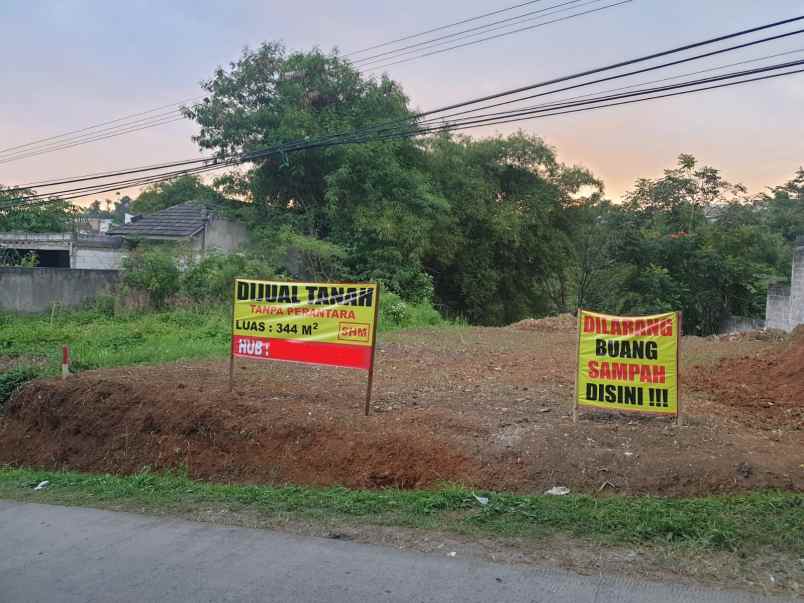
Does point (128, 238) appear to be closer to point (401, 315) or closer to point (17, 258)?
point (17, 258)

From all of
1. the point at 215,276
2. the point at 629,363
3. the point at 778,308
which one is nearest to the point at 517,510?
the point at 629,363

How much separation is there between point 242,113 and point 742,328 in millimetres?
20157

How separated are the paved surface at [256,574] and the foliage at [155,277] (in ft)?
50.3

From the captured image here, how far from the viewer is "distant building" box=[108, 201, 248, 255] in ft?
80.4

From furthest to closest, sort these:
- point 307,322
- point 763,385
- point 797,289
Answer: point 797,289, point 763,385, point 307,322

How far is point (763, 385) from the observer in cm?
1073

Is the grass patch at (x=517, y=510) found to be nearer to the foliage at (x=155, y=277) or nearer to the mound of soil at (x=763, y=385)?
the mound of soil at (x=763, y=385)

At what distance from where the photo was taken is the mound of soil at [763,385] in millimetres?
8688

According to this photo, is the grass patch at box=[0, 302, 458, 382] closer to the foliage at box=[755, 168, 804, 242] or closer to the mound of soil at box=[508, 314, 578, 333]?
the mound of soil at box=[508, 314, 578, 333]

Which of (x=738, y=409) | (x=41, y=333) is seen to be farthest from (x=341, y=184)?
(x=738, y=409)

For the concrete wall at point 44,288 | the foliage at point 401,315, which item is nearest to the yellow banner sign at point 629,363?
the foliage at point 401,315

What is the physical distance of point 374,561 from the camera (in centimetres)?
480

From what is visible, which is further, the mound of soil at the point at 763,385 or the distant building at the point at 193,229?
the distant building at the point at 193,229

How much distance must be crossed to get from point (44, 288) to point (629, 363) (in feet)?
60.9
